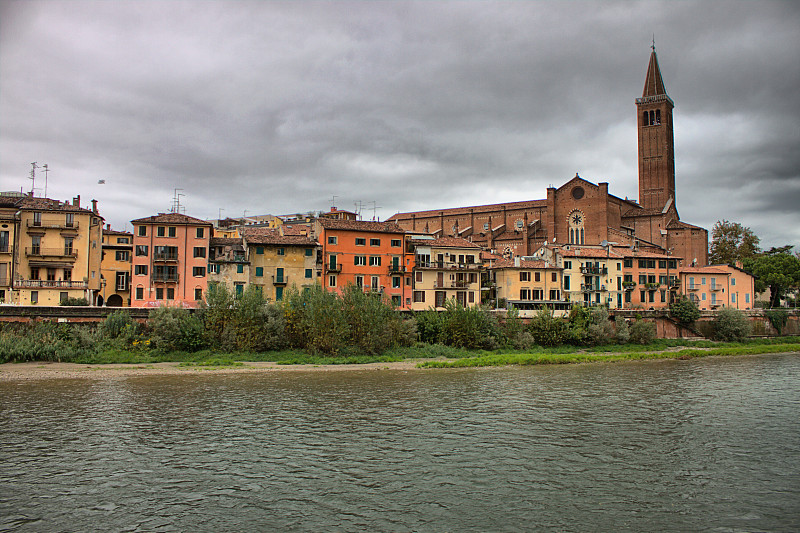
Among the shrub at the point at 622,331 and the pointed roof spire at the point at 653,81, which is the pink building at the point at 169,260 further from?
the pointed roof spire at the point at 653,81

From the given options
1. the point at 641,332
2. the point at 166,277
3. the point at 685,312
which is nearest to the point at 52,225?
the point at 166,277

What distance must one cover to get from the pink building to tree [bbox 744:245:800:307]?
215 feet

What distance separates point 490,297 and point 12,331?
42.2m

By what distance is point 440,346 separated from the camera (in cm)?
4569

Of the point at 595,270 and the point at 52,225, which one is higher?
the point at 52,225

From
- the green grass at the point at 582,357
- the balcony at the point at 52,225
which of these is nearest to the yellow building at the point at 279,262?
the balcony at the point at 52,225

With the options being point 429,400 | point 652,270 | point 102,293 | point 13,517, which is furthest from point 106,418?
point 652,270

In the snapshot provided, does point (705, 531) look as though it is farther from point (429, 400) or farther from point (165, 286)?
point (165, 286)

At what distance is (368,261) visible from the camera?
5525cm

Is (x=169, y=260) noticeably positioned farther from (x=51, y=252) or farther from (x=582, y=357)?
(x=582, y=357)

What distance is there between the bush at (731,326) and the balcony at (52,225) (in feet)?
196

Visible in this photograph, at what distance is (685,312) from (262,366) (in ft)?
138

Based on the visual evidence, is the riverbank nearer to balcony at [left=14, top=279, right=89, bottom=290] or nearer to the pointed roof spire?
balcony at [left=14, top=279, right=89, bottom=290]

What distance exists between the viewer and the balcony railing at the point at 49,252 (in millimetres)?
47938
